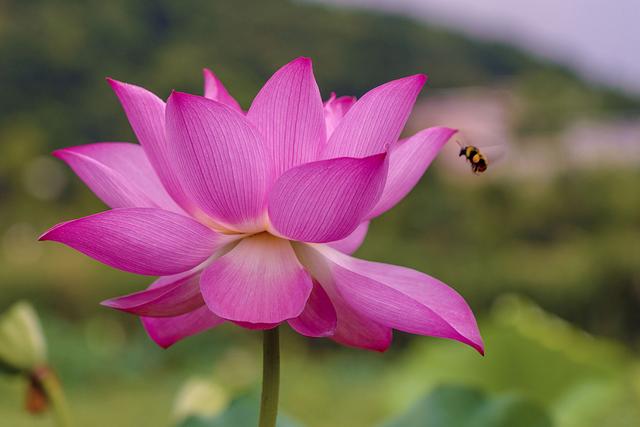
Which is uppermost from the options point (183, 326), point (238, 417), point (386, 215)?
→ point (183, 326)

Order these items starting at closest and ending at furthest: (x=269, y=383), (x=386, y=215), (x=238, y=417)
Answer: (x=269, y=383)
(x=238, y=417)
(x=386, y=215)

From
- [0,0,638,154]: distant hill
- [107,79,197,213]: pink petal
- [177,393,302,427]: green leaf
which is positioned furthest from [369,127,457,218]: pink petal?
[0,0,638,154]: distant hill

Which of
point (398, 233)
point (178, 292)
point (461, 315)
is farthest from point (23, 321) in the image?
point (398, 233)

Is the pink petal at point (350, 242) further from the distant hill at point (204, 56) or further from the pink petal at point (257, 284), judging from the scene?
the distant hill at point (204, 56)

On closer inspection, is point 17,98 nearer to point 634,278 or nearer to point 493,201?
point 493,201

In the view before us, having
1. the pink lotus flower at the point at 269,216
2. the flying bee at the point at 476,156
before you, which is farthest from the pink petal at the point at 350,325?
the flying bee at the point at 476,156

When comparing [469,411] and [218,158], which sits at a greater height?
[218,158]

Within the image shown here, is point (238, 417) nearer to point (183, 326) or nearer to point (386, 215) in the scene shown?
point (183, 326)

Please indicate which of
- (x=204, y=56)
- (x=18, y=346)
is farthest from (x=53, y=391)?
(x=204, y=56)
